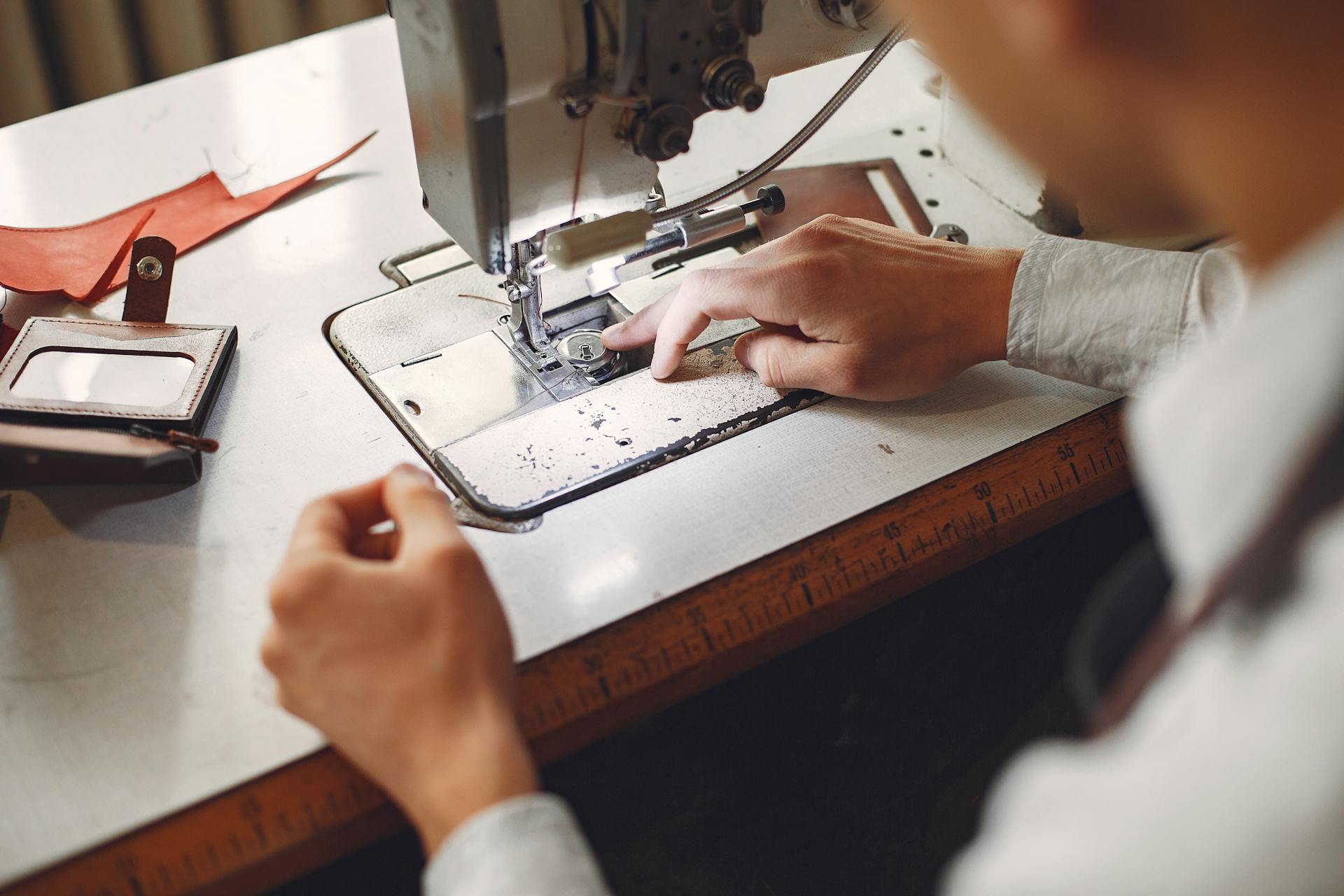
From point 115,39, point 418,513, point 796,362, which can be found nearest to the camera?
point 418,513

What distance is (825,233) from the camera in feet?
3.84

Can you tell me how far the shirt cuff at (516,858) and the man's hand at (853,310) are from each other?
57 centimetres

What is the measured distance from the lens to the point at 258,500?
1.07 metres

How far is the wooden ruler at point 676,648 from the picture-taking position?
2.65ft

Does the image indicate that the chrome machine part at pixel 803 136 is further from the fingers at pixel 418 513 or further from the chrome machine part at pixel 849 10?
the fingers at pixel 418 513

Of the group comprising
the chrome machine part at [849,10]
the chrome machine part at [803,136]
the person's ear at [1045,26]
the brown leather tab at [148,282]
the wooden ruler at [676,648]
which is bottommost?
the wooden ruler at [676,648]

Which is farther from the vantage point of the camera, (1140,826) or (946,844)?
(946,844)

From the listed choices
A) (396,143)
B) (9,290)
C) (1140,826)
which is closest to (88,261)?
(9,290)

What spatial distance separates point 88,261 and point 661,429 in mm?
779

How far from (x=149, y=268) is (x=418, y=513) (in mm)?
585

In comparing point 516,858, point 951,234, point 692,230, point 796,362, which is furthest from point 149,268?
point 951,234

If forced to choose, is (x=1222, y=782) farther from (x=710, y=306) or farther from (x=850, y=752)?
(x=850, y=752)

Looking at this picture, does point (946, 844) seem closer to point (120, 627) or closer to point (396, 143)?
point (120, 627)

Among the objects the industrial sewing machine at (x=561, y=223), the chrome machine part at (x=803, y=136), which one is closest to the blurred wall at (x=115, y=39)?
the industrial sewing machine at (x=561, y=223)
